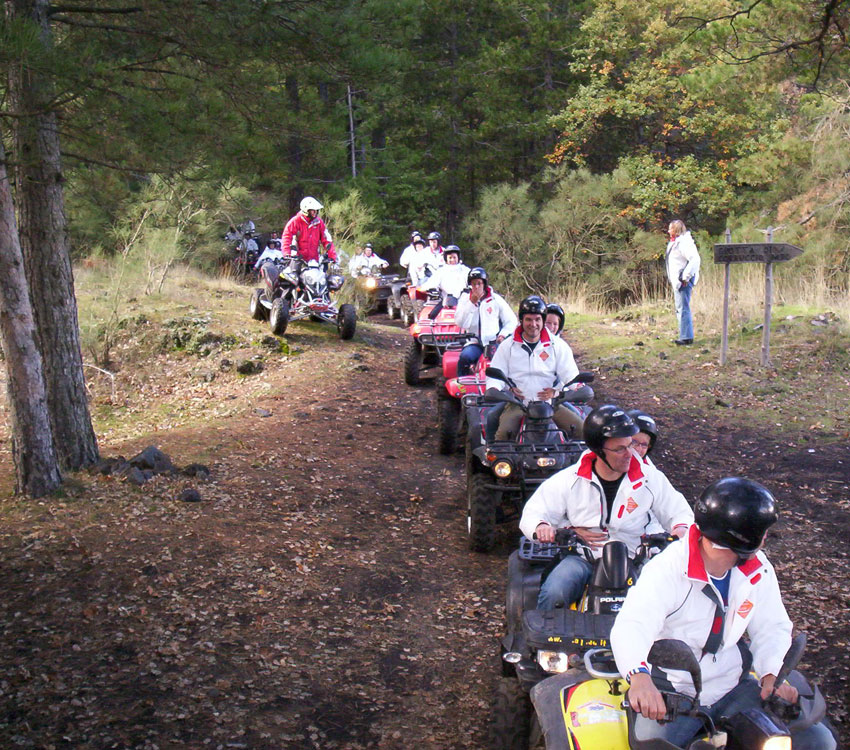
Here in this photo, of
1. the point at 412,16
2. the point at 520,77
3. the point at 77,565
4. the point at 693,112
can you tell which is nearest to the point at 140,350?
the point at 412,16

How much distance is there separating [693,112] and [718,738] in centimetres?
2817

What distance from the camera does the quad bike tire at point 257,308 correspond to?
46.1 feet

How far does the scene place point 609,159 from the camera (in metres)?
31.7

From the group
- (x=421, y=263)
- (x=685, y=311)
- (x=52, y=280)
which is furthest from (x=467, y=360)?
(x=421, y=263)

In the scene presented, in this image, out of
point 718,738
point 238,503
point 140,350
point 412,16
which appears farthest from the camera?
point 140,350

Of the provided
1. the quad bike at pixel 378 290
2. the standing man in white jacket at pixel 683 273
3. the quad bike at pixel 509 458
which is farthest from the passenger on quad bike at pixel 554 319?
the quad bike at pixel 378 290

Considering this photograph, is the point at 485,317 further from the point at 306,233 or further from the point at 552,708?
the point at 552,708

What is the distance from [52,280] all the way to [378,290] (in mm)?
14071

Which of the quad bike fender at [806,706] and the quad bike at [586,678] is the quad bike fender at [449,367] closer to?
the quad bike at [586,678]

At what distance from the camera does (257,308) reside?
1418 cm

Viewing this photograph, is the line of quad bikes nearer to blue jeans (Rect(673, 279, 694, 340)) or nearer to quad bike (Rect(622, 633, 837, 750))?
quad bike (Rect(622, 633, 837, 750))

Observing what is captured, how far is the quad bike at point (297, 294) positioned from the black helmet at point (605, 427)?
9414mm

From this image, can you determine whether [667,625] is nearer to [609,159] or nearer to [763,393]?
[763,393]

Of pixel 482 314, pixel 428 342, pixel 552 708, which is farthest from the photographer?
pixel 428 342
